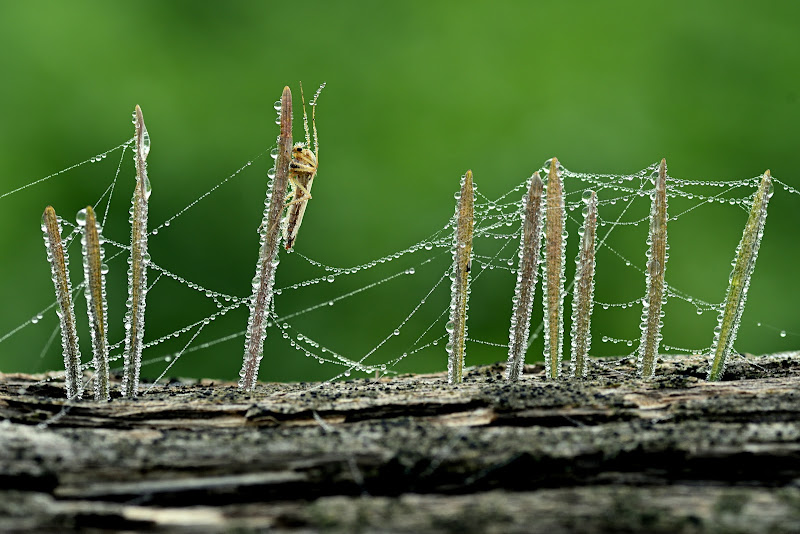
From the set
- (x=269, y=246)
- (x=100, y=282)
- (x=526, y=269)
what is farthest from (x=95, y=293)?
(x=526, y=269)

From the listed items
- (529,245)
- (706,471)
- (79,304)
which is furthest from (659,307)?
(79,304)

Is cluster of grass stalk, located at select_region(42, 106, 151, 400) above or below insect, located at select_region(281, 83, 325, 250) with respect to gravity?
below

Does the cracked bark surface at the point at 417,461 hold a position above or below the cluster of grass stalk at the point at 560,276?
below

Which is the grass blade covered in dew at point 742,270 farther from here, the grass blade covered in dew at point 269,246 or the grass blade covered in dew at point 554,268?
the grass blade covered in dew at point 269,246

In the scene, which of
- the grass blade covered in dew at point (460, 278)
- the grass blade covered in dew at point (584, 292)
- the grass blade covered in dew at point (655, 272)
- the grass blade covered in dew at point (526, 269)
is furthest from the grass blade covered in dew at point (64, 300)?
the grass blade covered in dew at point (655, 272)

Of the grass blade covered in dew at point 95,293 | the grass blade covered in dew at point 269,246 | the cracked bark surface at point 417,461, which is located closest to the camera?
the cracked bark surface at point 417,461

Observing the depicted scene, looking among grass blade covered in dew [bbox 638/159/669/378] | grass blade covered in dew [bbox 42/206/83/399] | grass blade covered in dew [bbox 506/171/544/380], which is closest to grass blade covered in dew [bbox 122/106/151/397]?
grass blade covered in dew [bbox 42/206/83/399]

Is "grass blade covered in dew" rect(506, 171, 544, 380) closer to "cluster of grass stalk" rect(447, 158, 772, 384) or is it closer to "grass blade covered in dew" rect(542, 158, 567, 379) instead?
"cluster of grass stalk" rect(447, 158, 772, 384)

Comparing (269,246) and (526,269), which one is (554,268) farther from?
(269,246)

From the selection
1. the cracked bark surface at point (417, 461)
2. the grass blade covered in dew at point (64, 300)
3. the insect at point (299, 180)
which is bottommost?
the cracked bark surface at point (417, 461)
